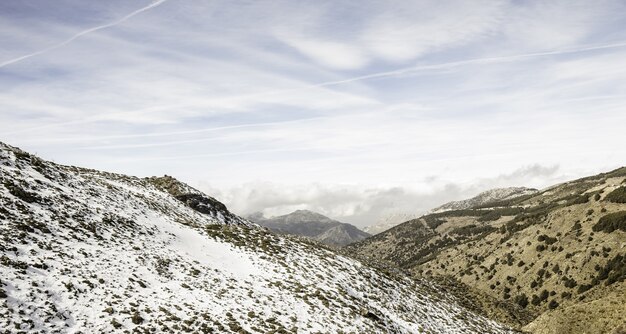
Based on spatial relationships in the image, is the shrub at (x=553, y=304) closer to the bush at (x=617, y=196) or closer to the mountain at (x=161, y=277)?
the mountain at (x=161, y=277)

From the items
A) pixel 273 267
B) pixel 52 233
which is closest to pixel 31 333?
pixel 52 233

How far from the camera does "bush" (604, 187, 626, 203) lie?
84238 mm

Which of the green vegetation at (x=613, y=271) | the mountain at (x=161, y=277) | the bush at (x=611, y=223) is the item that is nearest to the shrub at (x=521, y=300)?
the green vegetation at (x=613, y=271)

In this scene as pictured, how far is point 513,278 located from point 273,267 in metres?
76.1

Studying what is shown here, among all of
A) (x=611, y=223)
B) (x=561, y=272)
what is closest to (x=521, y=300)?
(x=561, y=272)

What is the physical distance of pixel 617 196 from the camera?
86062 mm

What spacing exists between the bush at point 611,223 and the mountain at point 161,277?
5438 cm

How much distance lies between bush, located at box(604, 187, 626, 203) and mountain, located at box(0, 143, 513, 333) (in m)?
68.1

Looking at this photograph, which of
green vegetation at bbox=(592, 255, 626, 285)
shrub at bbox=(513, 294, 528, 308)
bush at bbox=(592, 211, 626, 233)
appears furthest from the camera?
bush at bbox=(592, 211, 626, 233)

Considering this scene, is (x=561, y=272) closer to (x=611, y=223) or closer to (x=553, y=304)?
(x=553, y=304)

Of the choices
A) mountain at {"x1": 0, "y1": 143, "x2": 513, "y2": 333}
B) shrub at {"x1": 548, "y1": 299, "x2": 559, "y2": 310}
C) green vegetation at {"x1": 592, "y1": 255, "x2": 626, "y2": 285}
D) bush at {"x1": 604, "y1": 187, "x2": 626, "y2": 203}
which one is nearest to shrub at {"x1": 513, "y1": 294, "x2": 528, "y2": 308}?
shrub at {"x1": 548, "y1": 299, "x2": 559, "y2": 310}

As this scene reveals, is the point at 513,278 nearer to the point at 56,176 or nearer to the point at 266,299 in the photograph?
the point at 266,299

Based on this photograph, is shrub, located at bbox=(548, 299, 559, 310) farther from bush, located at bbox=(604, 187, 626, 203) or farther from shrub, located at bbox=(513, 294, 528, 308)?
bush, located at bbox=(604, 187, 626, 203)

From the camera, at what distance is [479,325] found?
38.6 m
